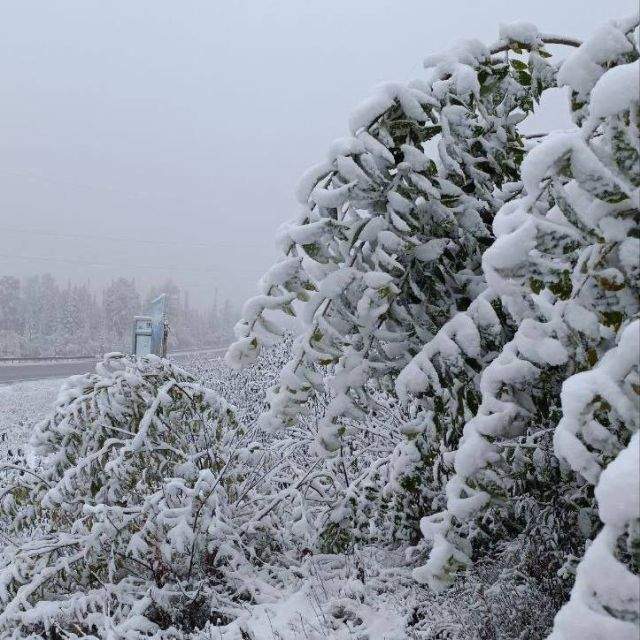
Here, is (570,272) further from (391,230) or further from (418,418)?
(418,418)

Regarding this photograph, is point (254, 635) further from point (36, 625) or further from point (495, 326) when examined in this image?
point (495, 326)

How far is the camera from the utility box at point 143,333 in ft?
30.7

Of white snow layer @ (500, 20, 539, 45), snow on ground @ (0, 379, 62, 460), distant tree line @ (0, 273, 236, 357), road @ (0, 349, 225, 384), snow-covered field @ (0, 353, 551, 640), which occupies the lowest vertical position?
distant tree line @ (0, 273, 236, 357)

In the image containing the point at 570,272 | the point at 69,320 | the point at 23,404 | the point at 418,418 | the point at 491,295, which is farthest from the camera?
the point at 69,320

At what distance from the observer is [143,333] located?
9422 millimetres

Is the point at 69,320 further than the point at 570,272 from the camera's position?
Yes

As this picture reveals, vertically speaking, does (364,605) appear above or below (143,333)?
above

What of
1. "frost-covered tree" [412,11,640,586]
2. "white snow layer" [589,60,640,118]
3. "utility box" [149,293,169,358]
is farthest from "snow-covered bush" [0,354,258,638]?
"utility box" [149,293,169,358]

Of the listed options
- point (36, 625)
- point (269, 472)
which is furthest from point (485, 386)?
point (36, 625)

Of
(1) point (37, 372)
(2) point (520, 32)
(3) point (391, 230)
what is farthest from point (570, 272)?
(1) point (37, 372)

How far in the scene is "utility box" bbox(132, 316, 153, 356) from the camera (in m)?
9.37

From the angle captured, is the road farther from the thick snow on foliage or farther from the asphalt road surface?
the thick snow on foliage

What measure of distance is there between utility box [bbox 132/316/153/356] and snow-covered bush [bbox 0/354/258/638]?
5.41m

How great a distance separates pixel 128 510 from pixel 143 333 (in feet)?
21.6
